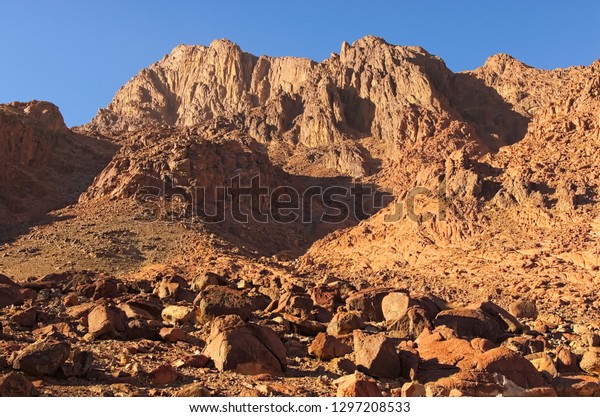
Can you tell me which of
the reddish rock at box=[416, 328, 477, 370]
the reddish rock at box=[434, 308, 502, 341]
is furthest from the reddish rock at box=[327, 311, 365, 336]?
the reddish rock at box=[416, 328, 477, 370]

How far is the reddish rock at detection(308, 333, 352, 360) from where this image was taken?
11.9 m

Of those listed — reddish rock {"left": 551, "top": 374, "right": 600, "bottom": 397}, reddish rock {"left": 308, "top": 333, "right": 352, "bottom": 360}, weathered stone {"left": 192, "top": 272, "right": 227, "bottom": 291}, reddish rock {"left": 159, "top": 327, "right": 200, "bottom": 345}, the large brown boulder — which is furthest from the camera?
weathered stone {"left": 192, "top": 272, "right": 227, "bottom": 291}

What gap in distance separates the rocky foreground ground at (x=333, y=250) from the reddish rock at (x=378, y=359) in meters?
0.03

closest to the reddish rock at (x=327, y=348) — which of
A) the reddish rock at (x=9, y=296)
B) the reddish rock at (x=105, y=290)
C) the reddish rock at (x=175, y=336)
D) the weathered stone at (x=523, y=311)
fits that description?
the reddish rock at (x=175, y=336)

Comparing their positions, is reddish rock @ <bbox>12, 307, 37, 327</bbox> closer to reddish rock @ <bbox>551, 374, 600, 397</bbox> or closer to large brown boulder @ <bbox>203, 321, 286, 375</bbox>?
large brown boulder @ <bbox>203, 321, 286, 375</bbox>

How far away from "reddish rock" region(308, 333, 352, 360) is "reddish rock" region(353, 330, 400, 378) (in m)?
1.10

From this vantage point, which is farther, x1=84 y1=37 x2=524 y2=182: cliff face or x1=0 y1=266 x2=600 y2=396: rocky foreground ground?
x1=84 y1=37 x2=524 y2=182: cliff face

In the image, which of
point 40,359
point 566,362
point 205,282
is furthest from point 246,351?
point 205,282

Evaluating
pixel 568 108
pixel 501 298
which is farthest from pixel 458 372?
pixel 568 108

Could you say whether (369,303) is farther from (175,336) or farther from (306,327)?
(175,336)

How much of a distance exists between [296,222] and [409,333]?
39.8 m

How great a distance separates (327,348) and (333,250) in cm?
2379

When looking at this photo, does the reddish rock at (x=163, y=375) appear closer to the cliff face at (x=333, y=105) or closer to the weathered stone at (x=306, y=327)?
the weathered stone at (x=306, y=327)

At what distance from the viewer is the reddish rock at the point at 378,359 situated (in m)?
10.5
